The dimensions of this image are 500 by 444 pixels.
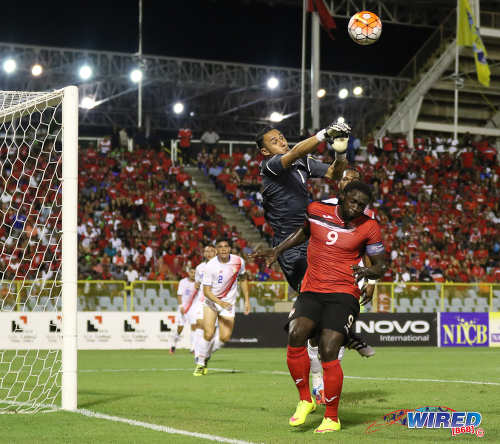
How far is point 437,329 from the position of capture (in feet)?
88.0

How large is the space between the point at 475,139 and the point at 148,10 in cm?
2027

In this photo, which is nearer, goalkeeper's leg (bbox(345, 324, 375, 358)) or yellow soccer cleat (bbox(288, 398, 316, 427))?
yellow soccer cleat (bbox(288, 398, 316, 427))

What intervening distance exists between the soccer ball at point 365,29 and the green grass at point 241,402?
4.30 m

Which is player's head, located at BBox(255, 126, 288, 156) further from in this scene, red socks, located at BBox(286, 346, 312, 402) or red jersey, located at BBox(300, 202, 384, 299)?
red socks, located at BBox(286, 346, 312, 402)

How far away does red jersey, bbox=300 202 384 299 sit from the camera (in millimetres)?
8164

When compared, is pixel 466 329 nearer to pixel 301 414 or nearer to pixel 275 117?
pixel 301 414

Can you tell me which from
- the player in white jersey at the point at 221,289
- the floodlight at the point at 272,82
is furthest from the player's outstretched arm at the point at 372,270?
the floodlight at the point at 272,82

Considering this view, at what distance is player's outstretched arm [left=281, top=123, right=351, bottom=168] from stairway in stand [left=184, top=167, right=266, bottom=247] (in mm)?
22531

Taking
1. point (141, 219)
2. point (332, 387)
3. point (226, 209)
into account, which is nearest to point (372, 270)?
point (332, 387)

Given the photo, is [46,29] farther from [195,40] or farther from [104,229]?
[104,229]

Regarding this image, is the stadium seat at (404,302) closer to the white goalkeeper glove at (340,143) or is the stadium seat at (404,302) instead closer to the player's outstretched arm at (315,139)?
the player's outstretched arm at (315,139)

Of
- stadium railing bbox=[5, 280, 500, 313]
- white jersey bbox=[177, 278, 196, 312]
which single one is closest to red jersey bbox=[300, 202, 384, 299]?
white jersey bbox=[177, 278, 196, 312]

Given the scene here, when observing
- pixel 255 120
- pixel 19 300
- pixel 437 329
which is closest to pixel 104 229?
pixel 19 300

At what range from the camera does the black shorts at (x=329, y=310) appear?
8.09m
